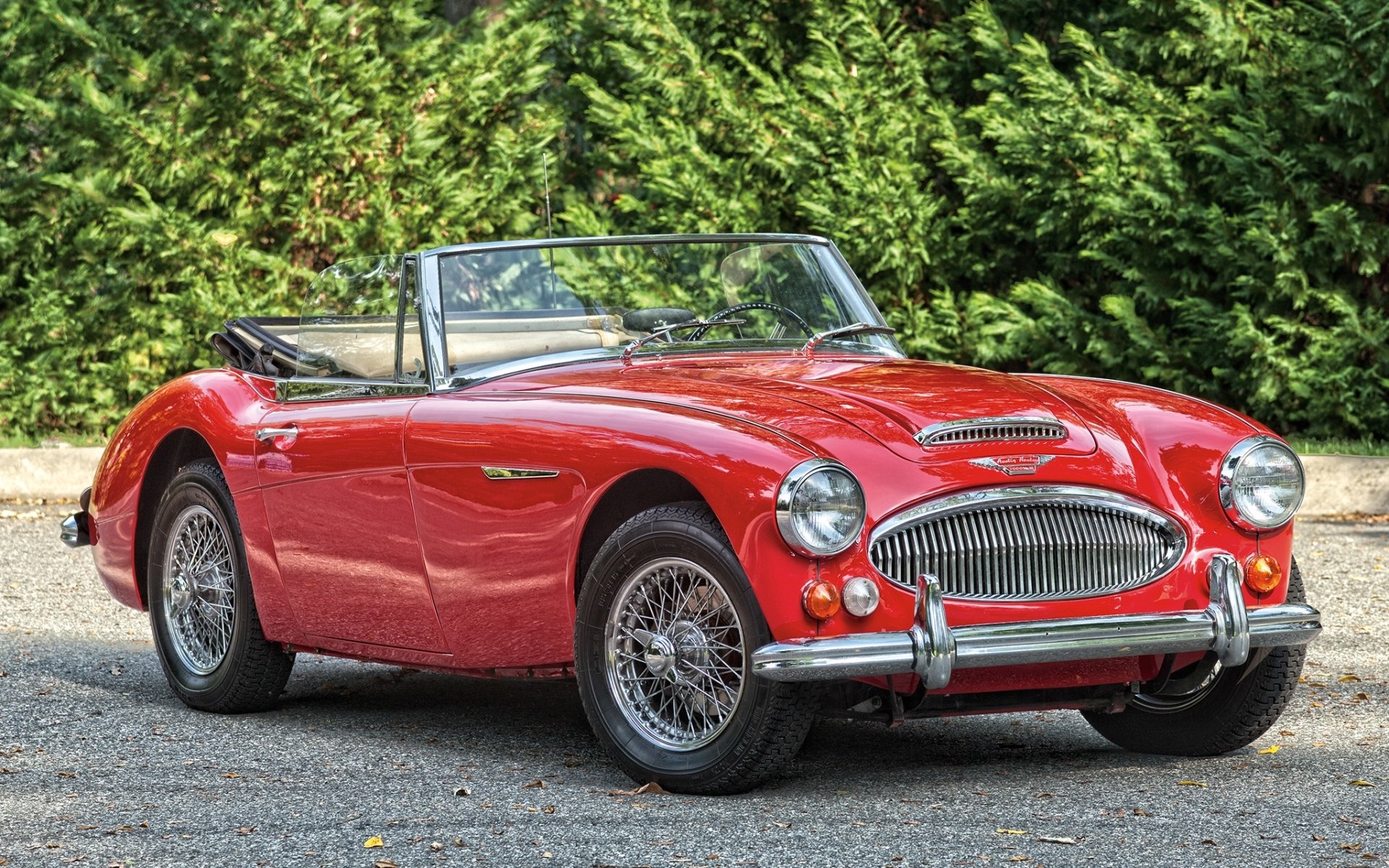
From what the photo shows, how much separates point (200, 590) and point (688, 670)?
2.41m

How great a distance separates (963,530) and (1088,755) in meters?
1.16

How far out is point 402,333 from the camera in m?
5.90

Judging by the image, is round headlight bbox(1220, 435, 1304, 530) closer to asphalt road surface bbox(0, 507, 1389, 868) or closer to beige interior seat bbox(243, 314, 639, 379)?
asphalt road surface bbox(0, 507, 1389, 868)

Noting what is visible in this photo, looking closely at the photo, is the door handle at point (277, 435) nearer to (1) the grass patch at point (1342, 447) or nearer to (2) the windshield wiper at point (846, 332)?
(2) the windshield wiper at point (846, 332)

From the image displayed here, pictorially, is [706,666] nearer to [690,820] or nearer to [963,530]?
[690,820]

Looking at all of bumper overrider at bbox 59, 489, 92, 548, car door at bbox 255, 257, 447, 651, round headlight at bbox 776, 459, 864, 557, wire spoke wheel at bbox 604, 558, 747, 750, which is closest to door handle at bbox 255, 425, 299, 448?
car door at bbox 255, 257, 447, 651

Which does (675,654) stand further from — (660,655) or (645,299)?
(645,299)

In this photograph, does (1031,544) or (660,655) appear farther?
(660,655)

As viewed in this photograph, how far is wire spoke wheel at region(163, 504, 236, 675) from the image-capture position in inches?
249

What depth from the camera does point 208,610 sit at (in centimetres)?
638

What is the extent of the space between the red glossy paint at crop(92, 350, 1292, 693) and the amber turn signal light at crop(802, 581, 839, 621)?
3cm

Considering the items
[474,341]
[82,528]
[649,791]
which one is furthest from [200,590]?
[649,791]

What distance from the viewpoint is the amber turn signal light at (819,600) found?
4371 mm

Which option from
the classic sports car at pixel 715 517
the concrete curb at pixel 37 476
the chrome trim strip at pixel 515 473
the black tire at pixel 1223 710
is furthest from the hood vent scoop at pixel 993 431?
the concrete curb at pixel 37 476
